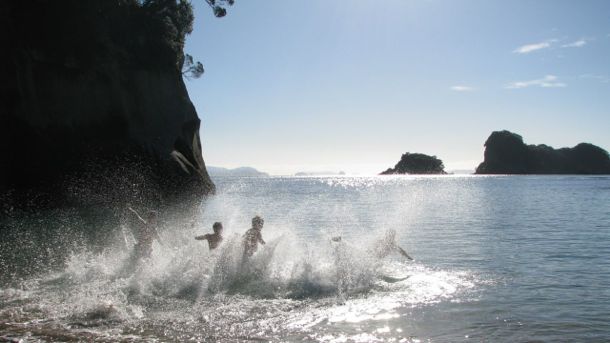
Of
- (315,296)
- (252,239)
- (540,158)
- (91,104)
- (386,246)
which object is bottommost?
(315,296)

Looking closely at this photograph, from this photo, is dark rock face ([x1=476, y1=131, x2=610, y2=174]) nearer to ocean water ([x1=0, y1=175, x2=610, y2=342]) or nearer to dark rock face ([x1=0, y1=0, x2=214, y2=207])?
dark rock face ([x1=0, y1=0, x2=214, y2=207])

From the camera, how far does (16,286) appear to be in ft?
36.2

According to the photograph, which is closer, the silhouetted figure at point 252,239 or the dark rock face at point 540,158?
the silhouetted figure at point 252,239

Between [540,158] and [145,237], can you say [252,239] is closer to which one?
[145,237]

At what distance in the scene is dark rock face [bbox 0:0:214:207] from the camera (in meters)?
29.2

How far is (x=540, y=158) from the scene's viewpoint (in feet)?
583

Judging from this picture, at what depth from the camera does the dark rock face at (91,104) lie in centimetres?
2923

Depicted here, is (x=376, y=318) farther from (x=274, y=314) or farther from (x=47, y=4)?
(x=47, y=4)

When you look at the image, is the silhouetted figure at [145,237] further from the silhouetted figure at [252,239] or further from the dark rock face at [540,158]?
the dark rock face at [540,158]

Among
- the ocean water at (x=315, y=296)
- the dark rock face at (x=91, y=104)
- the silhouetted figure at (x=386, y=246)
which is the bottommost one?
the ocean water at (x=315, y=296)

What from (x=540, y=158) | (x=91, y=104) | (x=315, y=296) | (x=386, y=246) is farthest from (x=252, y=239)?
(x=540, y=158)

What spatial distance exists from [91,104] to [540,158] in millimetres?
177477

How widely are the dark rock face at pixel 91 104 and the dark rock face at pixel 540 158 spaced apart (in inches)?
6133

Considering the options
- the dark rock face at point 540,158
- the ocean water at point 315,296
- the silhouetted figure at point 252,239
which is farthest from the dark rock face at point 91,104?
the dark rock face at point 540,158
